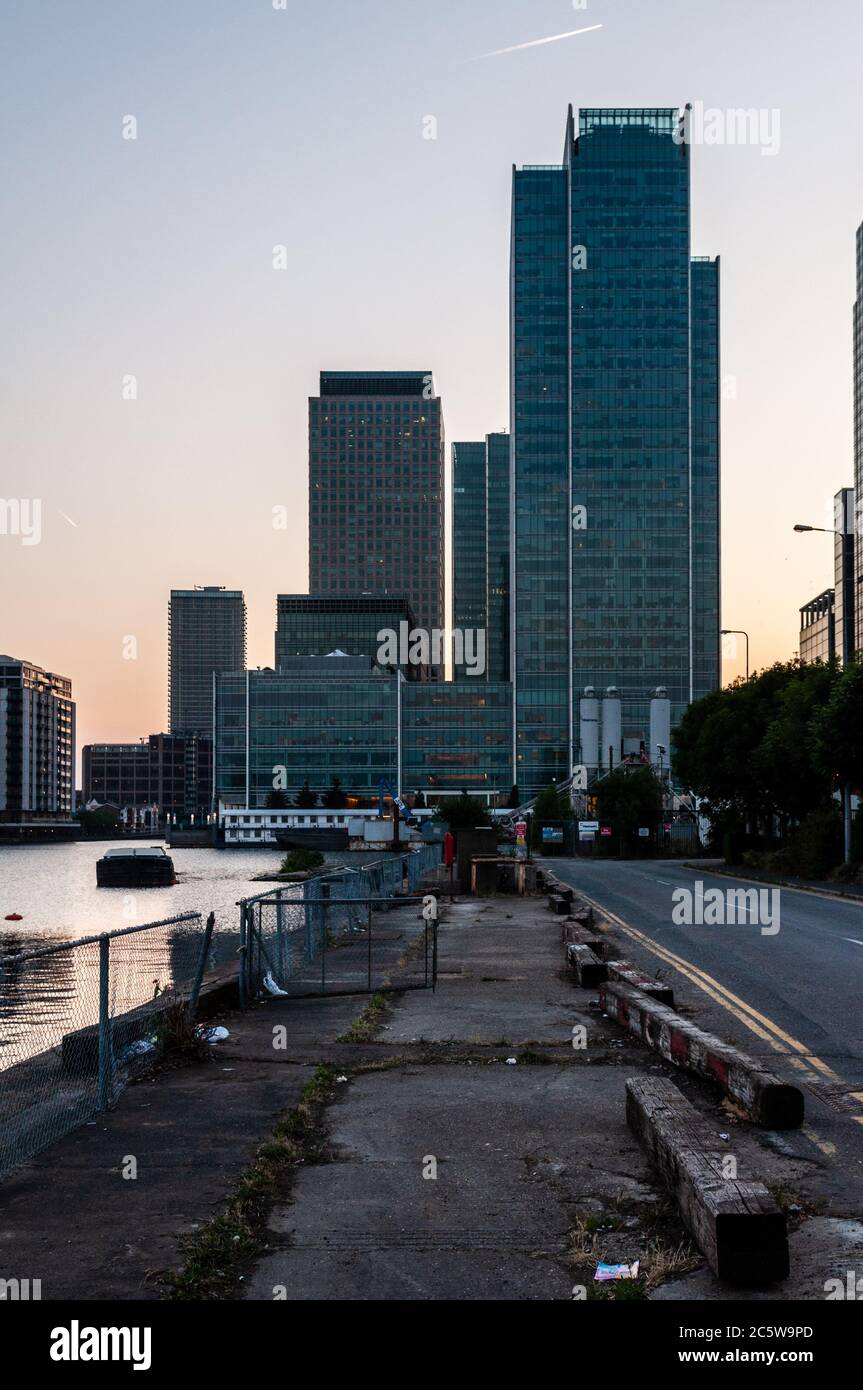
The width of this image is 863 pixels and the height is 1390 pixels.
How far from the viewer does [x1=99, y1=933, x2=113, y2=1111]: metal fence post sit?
10289 mm

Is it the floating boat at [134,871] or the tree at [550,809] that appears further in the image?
the tree at [550,809]

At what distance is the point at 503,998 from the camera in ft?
→ 55.3

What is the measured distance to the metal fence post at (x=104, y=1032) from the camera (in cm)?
1029

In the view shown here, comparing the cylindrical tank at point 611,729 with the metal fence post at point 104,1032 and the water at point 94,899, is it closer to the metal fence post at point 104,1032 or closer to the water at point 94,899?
the water at point 94,899

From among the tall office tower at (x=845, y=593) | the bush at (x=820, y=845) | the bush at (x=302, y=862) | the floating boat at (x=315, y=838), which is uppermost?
the tall office tower at (x=845, y=593)

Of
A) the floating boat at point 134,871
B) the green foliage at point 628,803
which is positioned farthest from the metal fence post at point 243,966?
the floating boat at point 134,871

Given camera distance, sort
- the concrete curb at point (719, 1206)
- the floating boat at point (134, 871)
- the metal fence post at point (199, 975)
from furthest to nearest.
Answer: the floating boat at point (134, 871), the metal fence post at point (199, 975), the concrete curb at point (719, 1206)

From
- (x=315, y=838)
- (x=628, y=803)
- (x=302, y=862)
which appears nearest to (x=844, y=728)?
(x=628, y=803)

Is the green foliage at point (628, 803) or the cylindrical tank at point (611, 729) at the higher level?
the cylindrical tank at point (611, 729)

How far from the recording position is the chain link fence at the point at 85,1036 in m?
9.02

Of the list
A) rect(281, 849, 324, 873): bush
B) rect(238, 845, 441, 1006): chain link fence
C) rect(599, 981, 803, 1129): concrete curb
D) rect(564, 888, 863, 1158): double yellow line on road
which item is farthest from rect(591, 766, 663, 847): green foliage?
rect(599, 981, 803, 1129): concrete curb

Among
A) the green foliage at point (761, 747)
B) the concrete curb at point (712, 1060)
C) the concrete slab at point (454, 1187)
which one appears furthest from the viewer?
the green foliage at point (761, 747)

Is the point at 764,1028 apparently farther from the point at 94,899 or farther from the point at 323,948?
the point at 94,899
